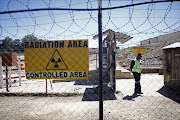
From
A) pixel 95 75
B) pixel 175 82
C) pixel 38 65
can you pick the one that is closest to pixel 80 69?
pixel 38 65

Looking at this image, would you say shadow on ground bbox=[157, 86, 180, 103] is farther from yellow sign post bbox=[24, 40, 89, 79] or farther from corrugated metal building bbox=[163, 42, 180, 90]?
yellow sign post bbox=[24, 40, 89, 79]

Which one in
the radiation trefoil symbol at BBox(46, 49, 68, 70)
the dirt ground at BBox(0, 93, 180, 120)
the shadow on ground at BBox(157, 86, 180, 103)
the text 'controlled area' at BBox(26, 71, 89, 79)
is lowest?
the dirt ground at BBox(0, 93, 180, 120)

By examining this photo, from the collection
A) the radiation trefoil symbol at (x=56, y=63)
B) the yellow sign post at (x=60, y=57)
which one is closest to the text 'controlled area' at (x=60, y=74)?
the yellow sign post at (x=60, y=57)

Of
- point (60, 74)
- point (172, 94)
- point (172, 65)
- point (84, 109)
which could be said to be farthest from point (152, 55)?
point (60, 74)

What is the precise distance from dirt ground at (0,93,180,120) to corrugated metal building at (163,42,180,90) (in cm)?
148

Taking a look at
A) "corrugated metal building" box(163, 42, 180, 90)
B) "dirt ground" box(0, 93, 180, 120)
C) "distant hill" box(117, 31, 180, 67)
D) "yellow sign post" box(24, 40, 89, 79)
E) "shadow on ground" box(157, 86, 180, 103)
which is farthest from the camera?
"distant hill" box(117, 31, 180, 67)

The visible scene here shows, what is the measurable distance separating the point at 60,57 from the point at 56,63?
18cm

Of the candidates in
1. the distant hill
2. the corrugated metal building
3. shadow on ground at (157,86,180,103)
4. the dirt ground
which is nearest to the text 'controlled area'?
the dirt ground

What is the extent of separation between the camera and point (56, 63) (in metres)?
3.11

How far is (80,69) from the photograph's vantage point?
3.08 metres

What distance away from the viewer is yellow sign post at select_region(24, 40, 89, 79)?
10.0 feet

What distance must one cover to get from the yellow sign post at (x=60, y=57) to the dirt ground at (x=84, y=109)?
Result: 136 centimetres

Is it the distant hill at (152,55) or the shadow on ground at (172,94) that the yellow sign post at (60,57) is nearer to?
the shadow on ground at (172,94)

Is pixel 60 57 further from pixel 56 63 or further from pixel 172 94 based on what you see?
pixel 172 94
